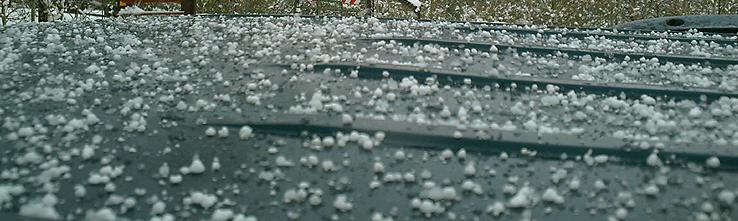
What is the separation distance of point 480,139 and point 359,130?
9.0 inches

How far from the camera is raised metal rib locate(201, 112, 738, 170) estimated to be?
119cm

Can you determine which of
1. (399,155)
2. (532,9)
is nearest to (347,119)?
(399,155)

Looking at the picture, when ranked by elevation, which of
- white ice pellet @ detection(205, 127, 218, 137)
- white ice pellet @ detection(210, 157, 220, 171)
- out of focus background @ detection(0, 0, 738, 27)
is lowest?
out of focus background @ detection(0, 0, 738, 27)

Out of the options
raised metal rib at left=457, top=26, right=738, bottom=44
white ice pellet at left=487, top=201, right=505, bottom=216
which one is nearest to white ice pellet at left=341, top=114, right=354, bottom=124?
white ice pellet at left=487, top=201, right=505, bottom=216

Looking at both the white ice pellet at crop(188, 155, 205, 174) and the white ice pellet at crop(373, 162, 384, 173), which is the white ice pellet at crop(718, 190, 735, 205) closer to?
the white ice pellet at crop(373, 162, 384, 173)

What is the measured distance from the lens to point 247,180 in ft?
3.56

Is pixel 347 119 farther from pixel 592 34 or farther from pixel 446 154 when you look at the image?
pixel 592 34

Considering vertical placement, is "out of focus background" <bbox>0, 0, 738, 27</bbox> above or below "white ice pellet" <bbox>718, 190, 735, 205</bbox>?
below

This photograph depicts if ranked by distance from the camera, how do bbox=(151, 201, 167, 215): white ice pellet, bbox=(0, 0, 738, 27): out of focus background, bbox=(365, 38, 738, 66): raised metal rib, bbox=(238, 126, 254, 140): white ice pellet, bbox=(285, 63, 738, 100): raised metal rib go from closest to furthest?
bbox=(151, 201, 167, 215): white ice pellet
bbox=(238, 126, 254, 140): white ice pellet
bbox=(285, 63, 738, 100): raised metal rib
bbox=(365, 38, 738, 66): raised metal rib
bbox=(0, 0, 738, 27): out of focus background

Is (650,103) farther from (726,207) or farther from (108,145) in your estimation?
(108,145)

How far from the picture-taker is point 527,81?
164cm

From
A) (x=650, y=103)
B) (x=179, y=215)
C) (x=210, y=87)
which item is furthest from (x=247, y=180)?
(x=650, y=103)

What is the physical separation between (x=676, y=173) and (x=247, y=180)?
72 centimetres

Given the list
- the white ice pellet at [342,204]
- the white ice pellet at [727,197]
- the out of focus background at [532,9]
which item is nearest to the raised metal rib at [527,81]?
the white ice pellet at [727,197]
